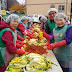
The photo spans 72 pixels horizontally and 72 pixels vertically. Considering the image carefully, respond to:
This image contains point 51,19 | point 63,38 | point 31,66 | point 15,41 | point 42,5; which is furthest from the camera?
point 42,5

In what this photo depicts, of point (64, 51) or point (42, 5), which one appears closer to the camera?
point (64, 51)

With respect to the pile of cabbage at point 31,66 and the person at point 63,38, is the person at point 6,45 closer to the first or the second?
the pile of cabbage at point 31,66

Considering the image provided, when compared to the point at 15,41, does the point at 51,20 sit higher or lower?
higher

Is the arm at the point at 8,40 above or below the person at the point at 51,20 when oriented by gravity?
below

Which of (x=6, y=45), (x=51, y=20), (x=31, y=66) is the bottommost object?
(x=31, y=66)

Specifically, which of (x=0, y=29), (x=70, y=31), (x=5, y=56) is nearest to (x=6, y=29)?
(x=0, y=29)

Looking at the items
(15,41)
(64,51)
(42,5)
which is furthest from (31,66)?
(42,5)

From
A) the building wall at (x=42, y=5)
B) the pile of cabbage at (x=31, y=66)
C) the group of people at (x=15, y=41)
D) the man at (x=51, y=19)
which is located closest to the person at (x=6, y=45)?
the group of people at (x=15, y=41)

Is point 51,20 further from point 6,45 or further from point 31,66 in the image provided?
point 31,66

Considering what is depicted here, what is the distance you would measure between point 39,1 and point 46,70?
22.6m

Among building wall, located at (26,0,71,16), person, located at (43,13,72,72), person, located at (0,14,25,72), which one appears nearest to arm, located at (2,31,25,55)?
person, located at (0,14,25,72)

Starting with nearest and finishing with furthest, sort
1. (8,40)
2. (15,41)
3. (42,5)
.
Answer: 1. (8,40)
2. (15,41)
3. (42,5)

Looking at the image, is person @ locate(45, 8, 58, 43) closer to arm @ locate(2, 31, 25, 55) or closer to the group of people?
the group of people

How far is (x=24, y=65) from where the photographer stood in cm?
169
